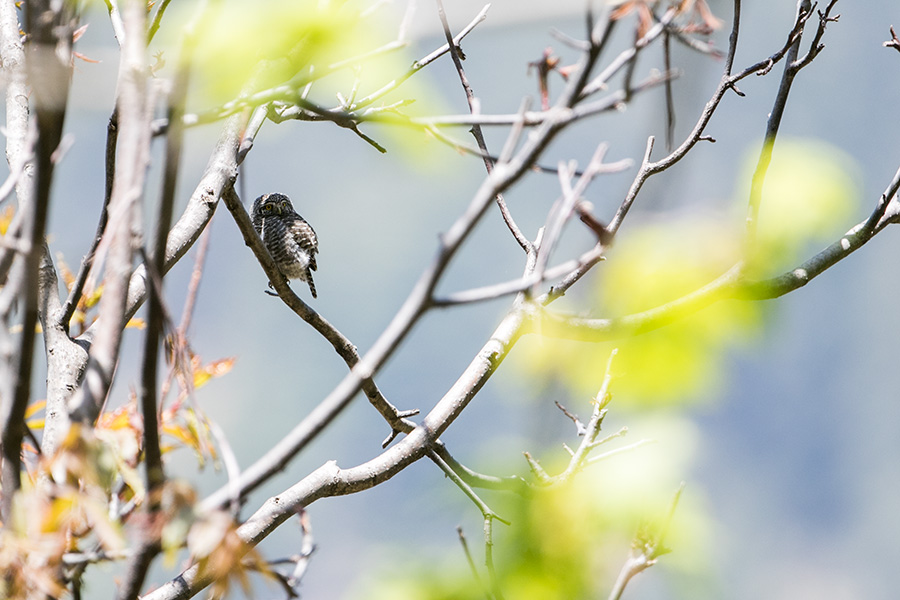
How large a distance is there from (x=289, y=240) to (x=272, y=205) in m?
0.56

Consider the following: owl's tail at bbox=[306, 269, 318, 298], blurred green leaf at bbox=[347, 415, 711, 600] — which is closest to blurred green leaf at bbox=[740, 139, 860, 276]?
blurred green leaf at bbox=[347, 415, 711, 600]

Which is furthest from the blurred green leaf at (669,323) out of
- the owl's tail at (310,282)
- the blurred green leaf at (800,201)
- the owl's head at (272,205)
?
the owl's head at (272,205)

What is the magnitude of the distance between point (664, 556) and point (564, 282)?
161cm

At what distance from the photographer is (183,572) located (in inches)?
94.0

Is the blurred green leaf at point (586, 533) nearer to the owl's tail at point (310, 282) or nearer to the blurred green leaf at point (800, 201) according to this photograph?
the blurred green leaf at point (800, 201)

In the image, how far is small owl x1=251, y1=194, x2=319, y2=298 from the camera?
537 centimetres

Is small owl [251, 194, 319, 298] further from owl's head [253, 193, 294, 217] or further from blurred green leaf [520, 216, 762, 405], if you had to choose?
blurred green leaf [520, 216, 762, 405]

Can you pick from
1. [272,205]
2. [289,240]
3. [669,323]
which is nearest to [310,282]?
[289,240]

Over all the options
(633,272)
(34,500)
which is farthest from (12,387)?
(633,272)

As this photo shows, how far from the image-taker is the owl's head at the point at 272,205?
584 centimetres

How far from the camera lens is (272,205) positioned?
5.84 meters

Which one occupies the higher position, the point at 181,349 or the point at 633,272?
the point at 633,272

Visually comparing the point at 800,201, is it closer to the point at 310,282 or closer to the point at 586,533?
the point at 586,533

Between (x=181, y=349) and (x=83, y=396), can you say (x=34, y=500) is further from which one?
(x=181, y=349)
